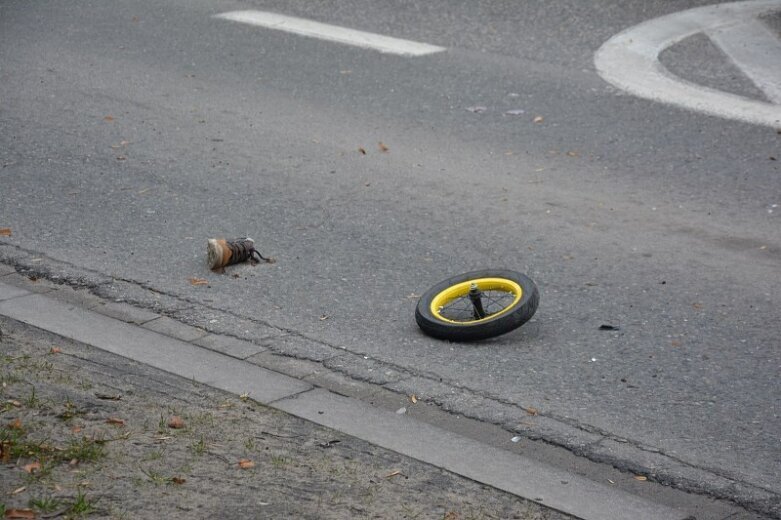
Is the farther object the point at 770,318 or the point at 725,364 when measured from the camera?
the point at 770,318

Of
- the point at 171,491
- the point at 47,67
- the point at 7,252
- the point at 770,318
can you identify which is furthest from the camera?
the point at 47,67

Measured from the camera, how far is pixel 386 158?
8.32 meters

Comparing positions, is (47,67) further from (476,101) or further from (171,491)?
(171,491)

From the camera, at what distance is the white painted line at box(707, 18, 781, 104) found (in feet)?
32.1

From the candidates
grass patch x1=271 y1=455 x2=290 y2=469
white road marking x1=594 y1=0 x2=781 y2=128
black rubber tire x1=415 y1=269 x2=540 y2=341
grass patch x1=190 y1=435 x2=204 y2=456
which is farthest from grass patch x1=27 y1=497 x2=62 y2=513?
white road marking x1=594 y1=0 x2=781 y2=128

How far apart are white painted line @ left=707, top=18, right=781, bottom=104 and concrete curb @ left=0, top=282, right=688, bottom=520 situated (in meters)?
5.81

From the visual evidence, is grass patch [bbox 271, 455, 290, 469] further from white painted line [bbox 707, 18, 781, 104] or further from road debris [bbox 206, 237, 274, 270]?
white painted line [bbox 707, 18, 781, 104]

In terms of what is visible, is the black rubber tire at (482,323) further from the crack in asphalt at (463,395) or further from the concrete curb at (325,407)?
the concrete curb at (325,407)

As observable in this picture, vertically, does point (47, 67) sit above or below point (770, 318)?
above

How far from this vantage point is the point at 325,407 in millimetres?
5000

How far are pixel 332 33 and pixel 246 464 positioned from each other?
7692 millimetres

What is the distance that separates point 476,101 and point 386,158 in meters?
1.53

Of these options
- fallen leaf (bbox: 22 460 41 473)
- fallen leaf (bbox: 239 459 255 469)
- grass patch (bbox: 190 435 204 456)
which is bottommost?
fallen leaf (bbox: 239 459 255 469)

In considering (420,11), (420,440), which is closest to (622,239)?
(420,440)
